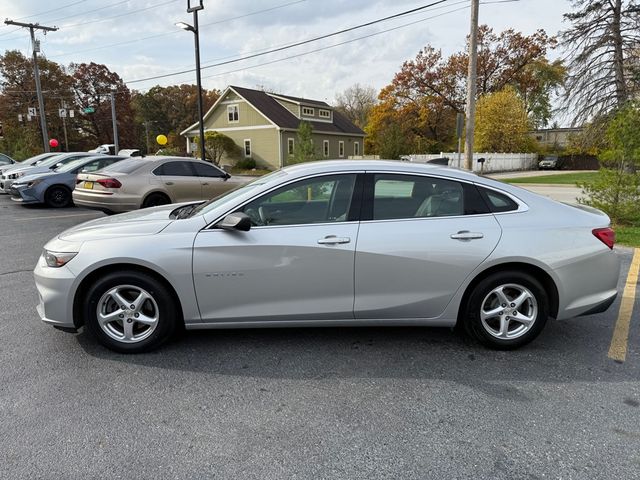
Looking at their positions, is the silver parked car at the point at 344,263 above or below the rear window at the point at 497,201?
below

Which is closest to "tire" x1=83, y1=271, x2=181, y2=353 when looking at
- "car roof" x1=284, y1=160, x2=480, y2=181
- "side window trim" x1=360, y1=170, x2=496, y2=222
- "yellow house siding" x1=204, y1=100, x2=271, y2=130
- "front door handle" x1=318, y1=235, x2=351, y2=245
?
"front door handle" x1=318, y1=235, x2=351, y2=245

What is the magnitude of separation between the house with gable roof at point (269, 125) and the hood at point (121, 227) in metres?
31.5

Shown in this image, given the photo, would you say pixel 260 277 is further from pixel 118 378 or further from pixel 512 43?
pixel 512 43

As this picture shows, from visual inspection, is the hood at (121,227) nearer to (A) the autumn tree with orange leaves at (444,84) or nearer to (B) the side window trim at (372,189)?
(B) the side window trim at (372,189)

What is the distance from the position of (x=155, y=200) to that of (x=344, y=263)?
24.2 ft

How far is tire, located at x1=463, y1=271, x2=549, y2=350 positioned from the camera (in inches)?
138

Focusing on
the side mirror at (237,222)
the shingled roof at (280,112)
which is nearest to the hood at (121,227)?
the side mirror at (237,222)

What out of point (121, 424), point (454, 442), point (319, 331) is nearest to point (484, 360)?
point (454, 442)

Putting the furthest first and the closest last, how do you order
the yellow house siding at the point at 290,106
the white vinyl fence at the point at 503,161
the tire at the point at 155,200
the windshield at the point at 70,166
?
the yellow house siding at the point at 290,106
the white vinyl fence at the point at 503,161
the windshield at the point at 70,166
the tire at the point at 155,200

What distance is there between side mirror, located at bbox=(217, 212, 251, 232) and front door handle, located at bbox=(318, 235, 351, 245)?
22.0 inches

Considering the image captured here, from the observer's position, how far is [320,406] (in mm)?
2863

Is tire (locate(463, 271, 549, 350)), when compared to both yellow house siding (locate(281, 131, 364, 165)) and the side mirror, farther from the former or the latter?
yellow house siding (locate(281, 131, 364, 165))

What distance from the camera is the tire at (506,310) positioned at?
349 centimetres

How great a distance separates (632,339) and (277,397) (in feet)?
10.3
